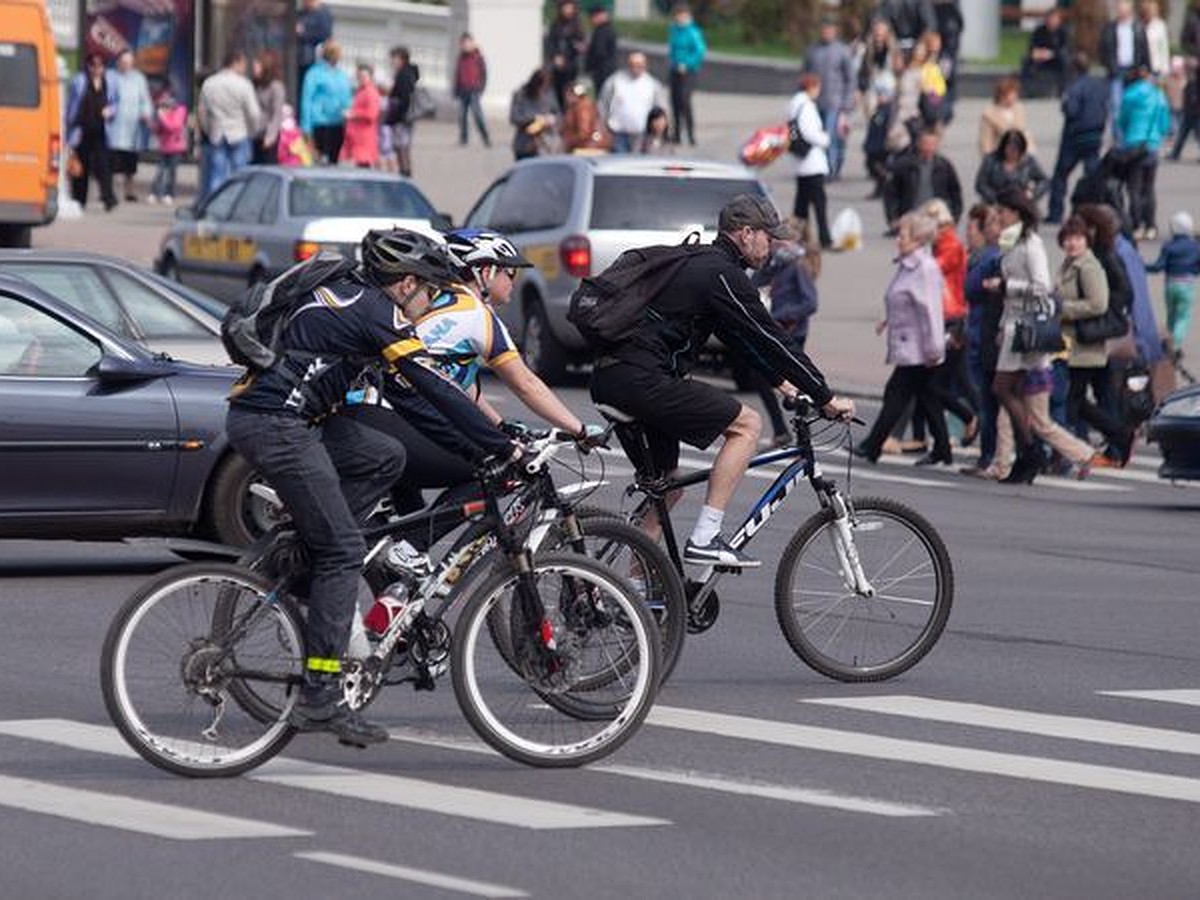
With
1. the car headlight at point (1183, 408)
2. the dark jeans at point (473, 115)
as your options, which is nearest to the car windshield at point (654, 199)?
the car headlight at point (1183, 408)

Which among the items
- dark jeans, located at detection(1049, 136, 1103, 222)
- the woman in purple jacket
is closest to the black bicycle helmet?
the woman in purple jacket

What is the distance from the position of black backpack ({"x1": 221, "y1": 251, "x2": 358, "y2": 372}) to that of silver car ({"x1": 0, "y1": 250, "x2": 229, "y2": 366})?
20.2ft

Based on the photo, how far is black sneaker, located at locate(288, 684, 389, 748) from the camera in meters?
9.61

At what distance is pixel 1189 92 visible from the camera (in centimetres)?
4153

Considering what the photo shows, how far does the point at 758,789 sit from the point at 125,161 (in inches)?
1320

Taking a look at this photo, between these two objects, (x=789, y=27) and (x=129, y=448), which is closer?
(x=129, y=448)

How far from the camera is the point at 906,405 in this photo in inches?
856

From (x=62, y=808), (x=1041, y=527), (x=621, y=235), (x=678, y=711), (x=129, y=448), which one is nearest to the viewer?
(x=62, y=808)

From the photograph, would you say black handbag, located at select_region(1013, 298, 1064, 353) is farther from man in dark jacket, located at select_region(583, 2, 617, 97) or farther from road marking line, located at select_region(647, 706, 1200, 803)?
man in dark jacket, located at select_region(583, 2, 617, 97)

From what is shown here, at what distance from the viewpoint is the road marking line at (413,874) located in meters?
8.06

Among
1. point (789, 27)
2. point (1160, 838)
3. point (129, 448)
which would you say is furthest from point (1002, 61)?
point (1160, 838)

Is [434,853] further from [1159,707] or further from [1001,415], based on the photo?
[1001,415]

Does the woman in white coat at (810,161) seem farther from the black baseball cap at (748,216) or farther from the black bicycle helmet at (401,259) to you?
the black bicycle helmet at (401,259)

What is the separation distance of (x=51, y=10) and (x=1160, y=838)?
49.2 metres
